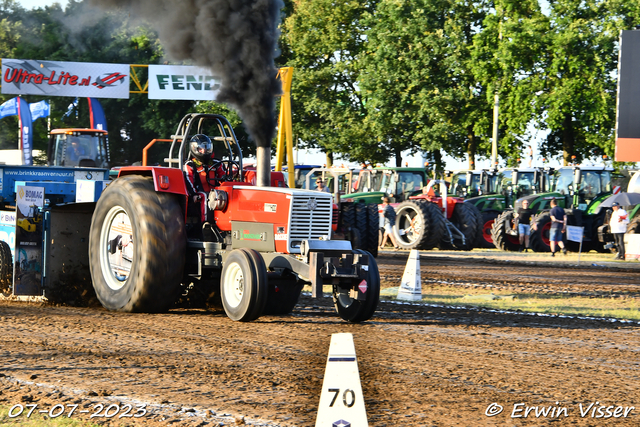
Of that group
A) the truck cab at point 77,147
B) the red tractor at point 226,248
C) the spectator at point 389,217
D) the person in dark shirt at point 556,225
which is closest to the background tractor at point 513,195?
the person in dark shirt at point 556,225

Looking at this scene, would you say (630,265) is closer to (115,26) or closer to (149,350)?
(115,26)

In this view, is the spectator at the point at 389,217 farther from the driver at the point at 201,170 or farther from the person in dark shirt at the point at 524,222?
the driver at the point at 201,170

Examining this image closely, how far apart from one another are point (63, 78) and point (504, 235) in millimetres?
16636

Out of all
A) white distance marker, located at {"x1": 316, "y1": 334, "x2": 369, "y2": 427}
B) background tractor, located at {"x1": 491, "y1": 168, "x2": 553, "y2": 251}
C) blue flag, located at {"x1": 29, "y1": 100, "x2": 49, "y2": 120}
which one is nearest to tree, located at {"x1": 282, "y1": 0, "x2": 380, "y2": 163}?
blue flag, located at {"x1": 29, "y1": 100, "x2": 49, "y2": 120}

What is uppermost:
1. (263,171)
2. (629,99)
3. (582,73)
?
(582,73)

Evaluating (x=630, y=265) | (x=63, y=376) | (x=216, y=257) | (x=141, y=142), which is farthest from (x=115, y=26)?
(x=141, y=142)

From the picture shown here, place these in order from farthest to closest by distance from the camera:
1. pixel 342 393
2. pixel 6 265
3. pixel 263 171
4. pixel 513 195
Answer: pixel 513 195 → pixel 6 265 → pixel 263 171 → pixel 342 393

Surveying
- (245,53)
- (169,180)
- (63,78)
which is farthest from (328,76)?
(169,180)

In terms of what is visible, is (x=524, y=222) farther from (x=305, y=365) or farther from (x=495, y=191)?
(x=305, y=365)

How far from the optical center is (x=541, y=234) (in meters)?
23.9

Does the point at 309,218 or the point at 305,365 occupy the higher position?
the point at 309,218

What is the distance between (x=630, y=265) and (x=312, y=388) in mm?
16174

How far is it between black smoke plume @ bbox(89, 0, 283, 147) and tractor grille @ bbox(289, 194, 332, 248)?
1.04m

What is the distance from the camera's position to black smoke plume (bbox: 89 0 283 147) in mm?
9477
